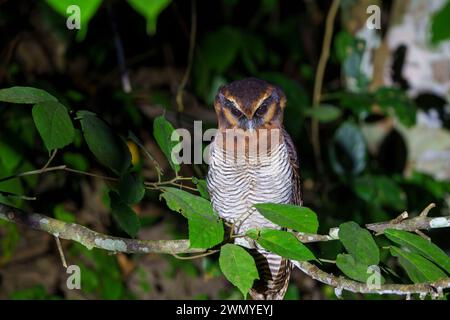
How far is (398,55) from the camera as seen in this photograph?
3.41 meters

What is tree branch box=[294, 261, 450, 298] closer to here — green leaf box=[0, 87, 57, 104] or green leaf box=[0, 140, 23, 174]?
green leaf box=[0, 87, 57, 104]

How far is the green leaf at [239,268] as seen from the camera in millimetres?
1378

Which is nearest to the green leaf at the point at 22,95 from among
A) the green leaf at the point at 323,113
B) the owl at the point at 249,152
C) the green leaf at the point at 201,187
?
the green leaf at the point at 201,187

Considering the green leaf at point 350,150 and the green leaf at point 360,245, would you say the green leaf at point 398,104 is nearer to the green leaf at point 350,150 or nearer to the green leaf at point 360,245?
the green leaf at point 350,150

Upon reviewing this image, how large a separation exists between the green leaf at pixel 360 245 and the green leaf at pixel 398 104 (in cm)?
178

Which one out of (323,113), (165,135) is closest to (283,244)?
(165,135)

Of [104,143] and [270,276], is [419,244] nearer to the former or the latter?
[104,143]

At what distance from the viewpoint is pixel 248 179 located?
6.72ft

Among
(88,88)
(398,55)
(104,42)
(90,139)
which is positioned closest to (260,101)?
(90,139)

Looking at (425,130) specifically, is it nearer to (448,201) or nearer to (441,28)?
(448,201)

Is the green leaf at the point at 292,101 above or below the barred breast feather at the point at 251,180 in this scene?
above

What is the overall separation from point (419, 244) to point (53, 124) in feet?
3.16

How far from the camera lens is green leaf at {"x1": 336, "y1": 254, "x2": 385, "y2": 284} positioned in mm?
1459

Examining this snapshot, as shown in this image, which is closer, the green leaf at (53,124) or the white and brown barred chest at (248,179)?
the green leaf at (53,124)
